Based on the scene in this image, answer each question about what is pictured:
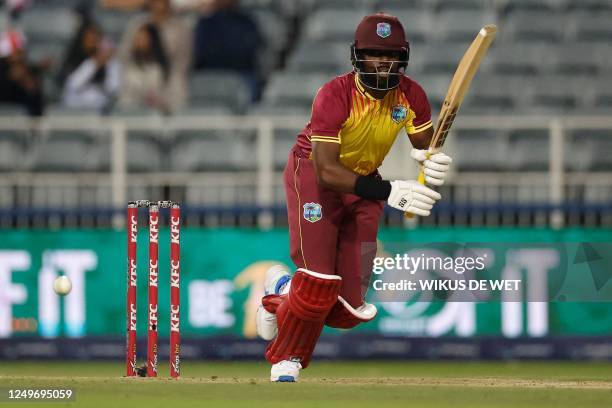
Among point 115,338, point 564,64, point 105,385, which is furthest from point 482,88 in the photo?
point 105,385

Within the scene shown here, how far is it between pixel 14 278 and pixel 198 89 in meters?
3.44

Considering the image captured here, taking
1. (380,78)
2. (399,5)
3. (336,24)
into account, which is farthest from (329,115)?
(399,5)

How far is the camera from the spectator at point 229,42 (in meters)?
15.4

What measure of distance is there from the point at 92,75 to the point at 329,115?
277 inches

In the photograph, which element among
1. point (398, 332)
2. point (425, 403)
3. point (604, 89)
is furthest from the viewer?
point (604, 89)

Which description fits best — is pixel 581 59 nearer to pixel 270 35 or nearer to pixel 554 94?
pixel 554 94

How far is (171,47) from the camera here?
15258 millimetres

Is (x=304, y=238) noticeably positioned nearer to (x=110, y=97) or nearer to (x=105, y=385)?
(x=105, y=385)

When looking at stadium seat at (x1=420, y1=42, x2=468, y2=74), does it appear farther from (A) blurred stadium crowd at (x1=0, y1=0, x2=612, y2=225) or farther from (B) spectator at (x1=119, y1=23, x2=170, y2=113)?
(B) spectator at (x1=119, y1=23, x2=170, y2=113)

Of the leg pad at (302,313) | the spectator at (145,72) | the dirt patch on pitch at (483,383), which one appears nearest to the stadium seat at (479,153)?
the spectator at (145,72)

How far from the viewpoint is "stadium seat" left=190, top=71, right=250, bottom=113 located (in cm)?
1540

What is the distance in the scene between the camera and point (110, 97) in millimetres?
15320

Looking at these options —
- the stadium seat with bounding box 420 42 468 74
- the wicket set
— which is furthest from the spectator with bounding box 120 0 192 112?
the wicket set

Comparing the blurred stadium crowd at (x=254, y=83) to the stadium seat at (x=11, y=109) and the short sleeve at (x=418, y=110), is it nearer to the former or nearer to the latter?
the stadium seat at (x=11, y=109)
